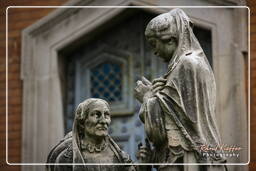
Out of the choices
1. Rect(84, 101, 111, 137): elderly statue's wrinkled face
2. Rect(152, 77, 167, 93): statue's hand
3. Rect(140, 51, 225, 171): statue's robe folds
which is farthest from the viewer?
Rect(84, 101, 111, 137): elderly statue's wrinkled face

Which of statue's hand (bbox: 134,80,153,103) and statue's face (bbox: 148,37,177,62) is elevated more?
statue's face (bbox: 148,37,177,62)

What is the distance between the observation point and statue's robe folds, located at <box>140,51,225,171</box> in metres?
17.9

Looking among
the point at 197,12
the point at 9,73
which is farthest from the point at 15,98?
the point at 197,12

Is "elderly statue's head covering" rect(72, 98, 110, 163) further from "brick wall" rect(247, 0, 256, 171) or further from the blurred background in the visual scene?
the blurred background

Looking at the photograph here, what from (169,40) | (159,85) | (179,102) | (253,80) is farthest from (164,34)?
(253,80)

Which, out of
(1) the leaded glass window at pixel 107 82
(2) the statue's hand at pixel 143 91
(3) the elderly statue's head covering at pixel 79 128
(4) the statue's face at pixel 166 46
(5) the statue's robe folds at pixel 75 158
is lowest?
(5) the statue's robe folds at pixel 75 158

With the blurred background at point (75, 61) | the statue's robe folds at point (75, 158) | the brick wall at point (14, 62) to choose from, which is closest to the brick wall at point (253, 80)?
the blurred background at point (75, 61)

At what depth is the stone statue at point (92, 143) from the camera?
18453 mm

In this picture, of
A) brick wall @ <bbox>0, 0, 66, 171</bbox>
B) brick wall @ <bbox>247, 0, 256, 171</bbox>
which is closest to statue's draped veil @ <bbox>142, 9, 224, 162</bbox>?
brick wall @ <bbox>247, 0, 256, 171</bbox>

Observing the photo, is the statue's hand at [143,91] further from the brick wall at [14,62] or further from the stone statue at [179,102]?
the brick wall at [14,62]

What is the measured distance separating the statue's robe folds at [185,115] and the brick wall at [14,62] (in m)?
6.25

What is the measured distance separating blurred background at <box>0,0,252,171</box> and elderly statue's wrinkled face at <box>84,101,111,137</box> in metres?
5.15

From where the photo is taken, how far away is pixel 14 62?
2464 cm

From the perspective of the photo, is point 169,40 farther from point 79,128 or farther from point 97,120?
point 79,128
